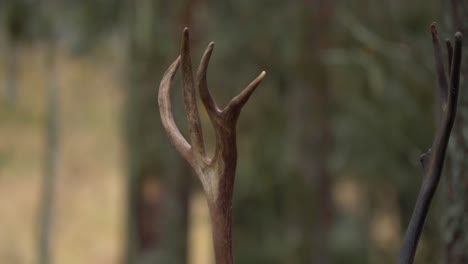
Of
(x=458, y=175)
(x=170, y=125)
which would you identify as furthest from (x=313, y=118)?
(x=170, y=125)

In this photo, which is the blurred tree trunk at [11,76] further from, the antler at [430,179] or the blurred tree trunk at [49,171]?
the antler at [430,179]

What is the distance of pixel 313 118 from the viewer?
10812 millimetres

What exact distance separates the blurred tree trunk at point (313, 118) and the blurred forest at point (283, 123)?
14mm

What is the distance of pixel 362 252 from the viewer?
19.4 m

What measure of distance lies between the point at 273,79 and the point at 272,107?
0.84 meters

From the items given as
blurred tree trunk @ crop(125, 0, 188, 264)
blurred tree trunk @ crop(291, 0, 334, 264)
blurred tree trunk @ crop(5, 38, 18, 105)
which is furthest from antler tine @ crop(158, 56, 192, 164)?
blurred tree trunk @ crop(5, 38, 18, 105)

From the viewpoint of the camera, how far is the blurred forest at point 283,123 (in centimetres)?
1072

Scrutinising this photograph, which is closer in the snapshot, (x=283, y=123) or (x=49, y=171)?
(x=283, y=123)

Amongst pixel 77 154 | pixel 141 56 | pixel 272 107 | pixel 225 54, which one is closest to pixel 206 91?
pixel 141 56

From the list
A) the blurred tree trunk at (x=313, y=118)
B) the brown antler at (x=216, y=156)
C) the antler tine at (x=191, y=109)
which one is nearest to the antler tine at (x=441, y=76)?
the brown antler at (x=216, y=156)

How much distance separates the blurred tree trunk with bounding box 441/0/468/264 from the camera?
5.16 metres

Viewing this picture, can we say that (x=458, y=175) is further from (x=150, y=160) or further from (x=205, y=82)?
(x=150, y=160)

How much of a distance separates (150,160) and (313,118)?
208 inches

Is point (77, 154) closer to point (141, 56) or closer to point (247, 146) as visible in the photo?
point (247, 146)
